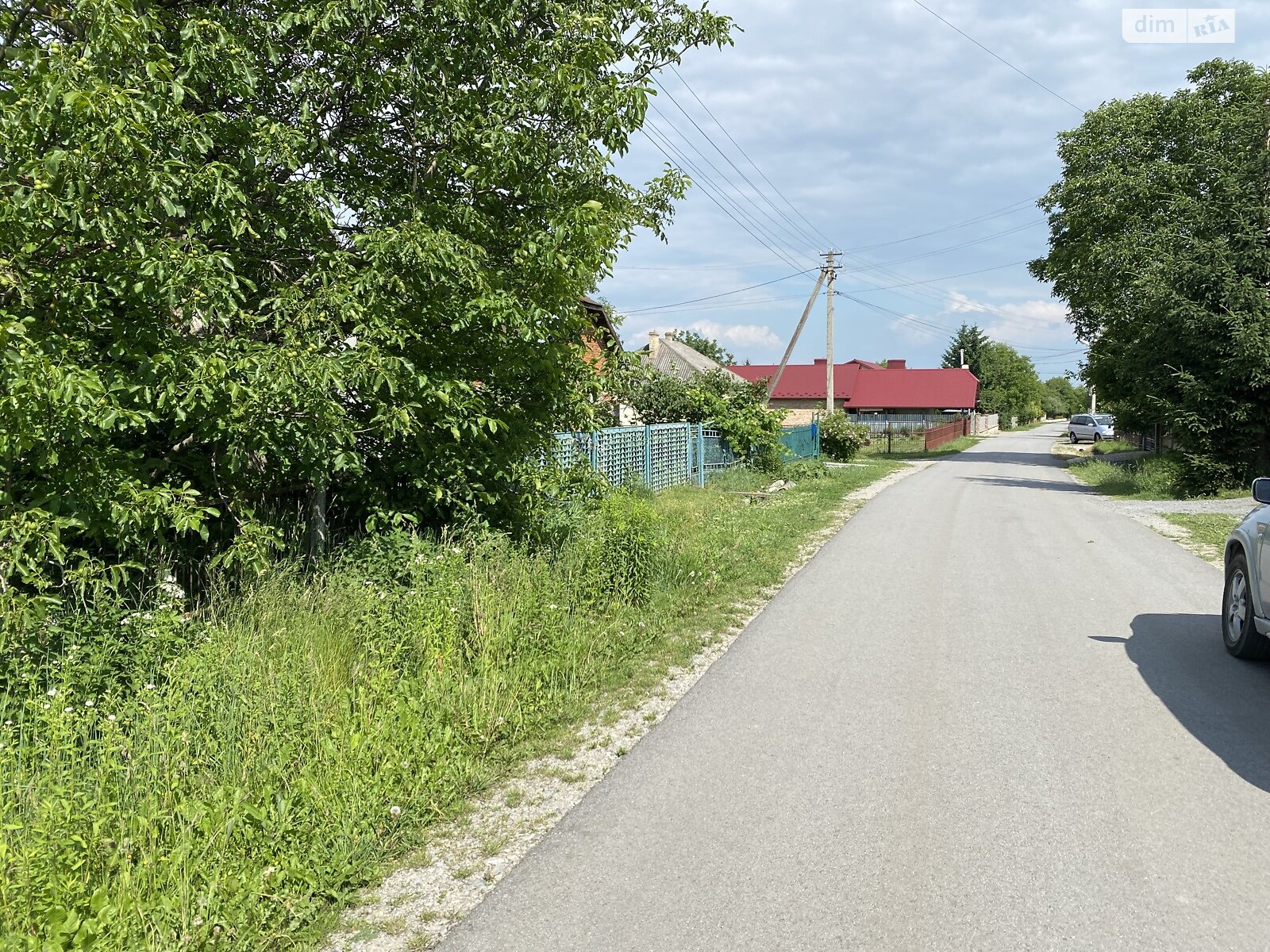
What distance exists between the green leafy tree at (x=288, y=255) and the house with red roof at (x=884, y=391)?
6806 cm

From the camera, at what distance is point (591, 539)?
28.0ft

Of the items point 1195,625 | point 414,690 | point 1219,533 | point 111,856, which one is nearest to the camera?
point 111,856

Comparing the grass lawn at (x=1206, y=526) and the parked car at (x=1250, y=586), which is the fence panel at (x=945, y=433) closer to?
the grass lawn at (x=1206, y=526)

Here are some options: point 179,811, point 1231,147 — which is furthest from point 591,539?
point 1231,147

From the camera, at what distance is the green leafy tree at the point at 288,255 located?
4797mm

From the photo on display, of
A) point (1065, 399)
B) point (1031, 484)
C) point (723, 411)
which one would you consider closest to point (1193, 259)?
point (1031, 484)

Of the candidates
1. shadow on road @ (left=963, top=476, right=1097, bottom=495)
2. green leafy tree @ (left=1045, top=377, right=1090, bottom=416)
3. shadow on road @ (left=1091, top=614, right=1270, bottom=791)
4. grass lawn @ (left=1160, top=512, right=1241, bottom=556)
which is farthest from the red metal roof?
green leafy tree @ (left=1045, top=377, right=1090, bottom=416)

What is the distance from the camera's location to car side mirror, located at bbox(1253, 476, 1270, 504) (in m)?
6.04

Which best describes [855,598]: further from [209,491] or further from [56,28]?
[56,28]

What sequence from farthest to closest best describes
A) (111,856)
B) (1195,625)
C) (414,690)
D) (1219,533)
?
1. (1219,533)
2. (1195,625)
3. (414,690)
4. (111,856)

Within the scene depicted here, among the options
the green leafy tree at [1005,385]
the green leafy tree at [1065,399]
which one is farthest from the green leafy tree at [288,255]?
the green leafy tree at [1065,399]

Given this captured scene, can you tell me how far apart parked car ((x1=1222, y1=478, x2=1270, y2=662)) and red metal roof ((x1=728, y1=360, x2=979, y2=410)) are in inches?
2716

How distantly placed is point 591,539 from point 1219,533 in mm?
11327

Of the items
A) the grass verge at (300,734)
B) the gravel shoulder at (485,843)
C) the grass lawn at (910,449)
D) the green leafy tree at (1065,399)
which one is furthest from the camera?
the green leafy tree at (1065,399)
